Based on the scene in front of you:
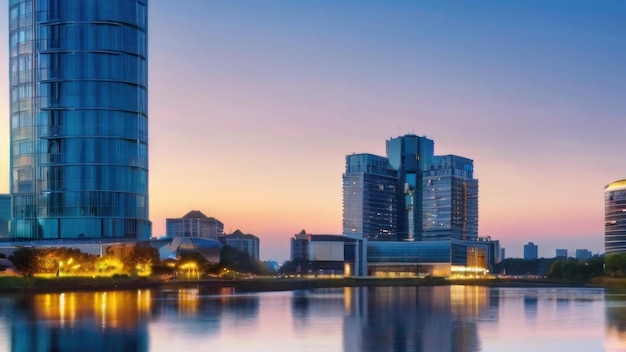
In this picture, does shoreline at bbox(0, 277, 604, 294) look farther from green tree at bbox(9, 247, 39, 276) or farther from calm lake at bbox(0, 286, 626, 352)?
calm lake at bbox(0, 286, 626, 352)

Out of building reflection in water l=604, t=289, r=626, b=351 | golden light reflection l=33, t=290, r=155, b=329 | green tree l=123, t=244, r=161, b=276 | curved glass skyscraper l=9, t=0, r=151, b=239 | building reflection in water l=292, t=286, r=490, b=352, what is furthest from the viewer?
curved glass skyscraper l=9, t=0, r=151, b=239

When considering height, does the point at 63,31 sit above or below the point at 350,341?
above

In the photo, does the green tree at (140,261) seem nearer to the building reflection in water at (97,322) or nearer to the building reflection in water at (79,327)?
the building reflection in water at (97,322)

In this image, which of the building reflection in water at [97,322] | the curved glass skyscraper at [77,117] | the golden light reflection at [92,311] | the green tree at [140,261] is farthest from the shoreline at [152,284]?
the curved glass skyscraper at [77,117]

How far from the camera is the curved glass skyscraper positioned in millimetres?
170250

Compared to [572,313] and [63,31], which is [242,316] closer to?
[572,313]

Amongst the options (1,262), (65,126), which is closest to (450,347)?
(1,262)

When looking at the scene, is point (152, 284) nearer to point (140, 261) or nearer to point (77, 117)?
point (140, 261)

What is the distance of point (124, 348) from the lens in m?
39.3

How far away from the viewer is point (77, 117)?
169625mm

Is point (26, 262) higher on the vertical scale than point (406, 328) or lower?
higher

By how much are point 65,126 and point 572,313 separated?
127 m

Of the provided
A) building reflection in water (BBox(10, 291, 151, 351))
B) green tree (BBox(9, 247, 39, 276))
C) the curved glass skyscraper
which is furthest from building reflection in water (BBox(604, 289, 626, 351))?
the curved glass skyscraper

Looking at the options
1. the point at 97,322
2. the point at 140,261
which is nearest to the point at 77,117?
the point at 140,261
